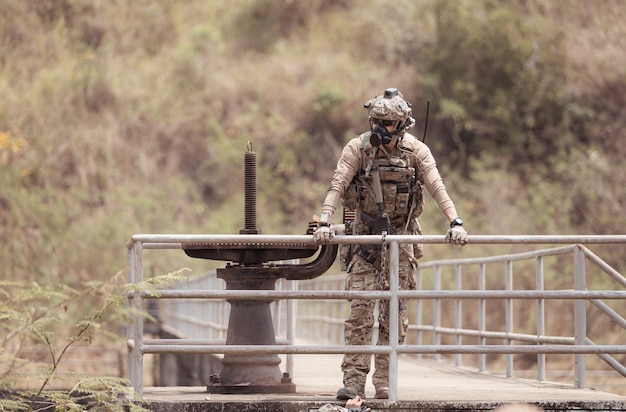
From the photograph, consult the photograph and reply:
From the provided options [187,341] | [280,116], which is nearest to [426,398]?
[187,341]

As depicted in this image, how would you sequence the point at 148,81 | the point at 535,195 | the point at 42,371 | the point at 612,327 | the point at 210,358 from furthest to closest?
the point at 148,81 → the point at 535,195 → the point at 612,327 → the point at 210,358 → the point at 42,371

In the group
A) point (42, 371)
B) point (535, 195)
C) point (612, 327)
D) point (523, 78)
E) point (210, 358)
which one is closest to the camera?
point (42, 371)

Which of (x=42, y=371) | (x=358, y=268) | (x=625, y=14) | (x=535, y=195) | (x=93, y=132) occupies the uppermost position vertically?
(x=625, y=14)

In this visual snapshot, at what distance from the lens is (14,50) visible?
42562 millimetres

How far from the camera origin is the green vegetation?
113ft

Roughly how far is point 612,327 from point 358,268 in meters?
19.0

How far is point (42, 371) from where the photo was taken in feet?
26.7

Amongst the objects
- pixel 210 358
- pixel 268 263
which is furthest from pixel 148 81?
pixel 268 263

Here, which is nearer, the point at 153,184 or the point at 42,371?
the point at 42,371

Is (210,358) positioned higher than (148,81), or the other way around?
(148,81)

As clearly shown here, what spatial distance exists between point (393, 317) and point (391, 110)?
1.50 metres

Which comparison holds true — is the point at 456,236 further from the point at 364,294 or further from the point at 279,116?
the point at 279,116

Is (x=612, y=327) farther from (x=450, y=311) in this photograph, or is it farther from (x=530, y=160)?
(x=530, y=160)

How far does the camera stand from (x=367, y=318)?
918cm
